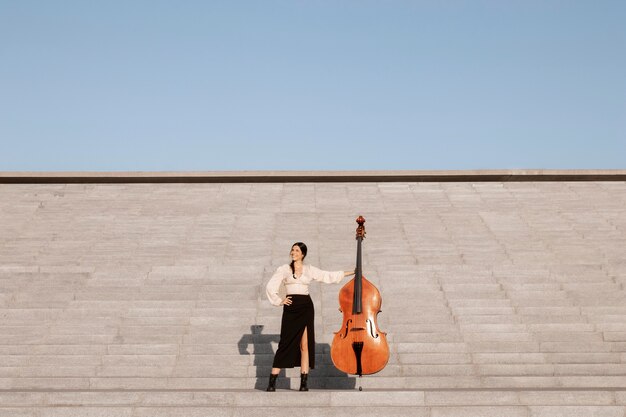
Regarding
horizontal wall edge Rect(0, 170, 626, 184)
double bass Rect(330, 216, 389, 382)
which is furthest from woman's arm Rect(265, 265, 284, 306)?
horizontal wall edge Rect(0, 170, 626, 184)

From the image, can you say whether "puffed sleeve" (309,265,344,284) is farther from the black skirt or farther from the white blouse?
the black skirt

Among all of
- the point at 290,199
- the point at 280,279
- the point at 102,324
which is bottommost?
the point at 290,199

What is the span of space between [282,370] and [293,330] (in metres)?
1.34

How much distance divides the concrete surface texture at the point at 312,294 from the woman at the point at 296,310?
50 centimetres

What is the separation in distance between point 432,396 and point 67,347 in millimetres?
4627

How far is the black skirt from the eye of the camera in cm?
770

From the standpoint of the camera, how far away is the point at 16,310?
35.2 ft

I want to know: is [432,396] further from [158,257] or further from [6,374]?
[158,257]

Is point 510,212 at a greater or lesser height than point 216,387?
lesser

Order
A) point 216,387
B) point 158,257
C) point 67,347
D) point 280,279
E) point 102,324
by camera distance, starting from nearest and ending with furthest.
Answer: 1. point 280,279
2. point 216,387
3. point 67,347
4. point 102,324
5. point 158,257

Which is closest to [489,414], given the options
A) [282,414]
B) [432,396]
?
[432,396]

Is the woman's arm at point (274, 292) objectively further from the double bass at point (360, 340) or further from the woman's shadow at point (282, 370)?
the woman's shadow at point (282, 370)

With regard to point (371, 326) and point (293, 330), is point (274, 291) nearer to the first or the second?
point (293, 330)

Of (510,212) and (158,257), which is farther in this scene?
(510,212)
